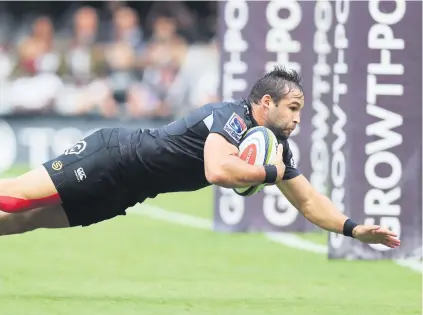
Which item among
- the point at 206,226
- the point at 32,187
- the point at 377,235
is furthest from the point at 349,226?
the point at 206,226

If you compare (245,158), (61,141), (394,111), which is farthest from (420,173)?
(61,141)

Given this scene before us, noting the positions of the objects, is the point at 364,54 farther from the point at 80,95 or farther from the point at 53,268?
the point at 80,95

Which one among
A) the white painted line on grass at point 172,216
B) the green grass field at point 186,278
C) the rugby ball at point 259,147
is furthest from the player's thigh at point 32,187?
the white painted line on grass at point 172,216

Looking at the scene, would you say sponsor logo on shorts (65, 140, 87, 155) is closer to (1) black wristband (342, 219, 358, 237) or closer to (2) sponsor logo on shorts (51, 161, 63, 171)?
(2) sponsor logo on shorts (51, 161, 63, 171)

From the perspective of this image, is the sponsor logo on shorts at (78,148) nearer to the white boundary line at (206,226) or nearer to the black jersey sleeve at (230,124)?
the black jersey sleeve at (230,124)

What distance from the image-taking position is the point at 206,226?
596 inches

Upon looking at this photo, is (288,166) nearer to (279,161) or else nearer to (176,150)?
(279,161)

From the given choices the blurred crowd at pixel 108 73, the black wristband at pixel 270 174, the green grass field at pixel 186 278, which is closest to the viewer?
the black wristband at pixel 270 174

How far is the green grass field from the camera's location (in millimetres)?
8828

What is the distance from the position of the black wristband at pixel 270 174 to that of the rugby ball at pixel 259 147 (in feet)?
0.38

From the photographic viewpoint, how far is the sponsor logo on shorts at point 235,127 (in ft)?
26.7

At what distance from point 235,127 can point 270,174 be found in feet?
1.48

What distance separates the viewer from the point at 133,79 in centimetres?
2427

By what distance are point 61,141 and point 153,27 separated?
12.5ft
